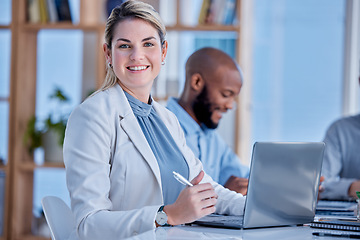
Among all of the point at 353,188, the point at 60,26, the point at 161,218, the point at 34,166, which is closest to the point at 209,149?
the point at 353,188

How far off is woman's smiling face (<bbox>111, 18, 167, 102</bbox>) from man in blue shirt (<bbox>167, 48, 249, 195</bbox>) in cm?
79

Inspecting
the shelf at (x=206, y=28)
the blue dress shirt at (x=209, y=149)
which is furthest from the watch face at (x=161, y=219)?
the shelf at (x=206, y=28)

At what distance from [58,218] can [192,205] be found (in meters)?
0.53

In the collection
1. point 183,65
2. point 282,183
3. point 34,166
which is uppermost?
point 183,65

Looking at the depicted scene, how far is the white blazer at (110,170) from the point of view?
1.37 meters

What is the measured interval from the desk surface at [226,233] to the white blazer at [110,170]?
0.08 m

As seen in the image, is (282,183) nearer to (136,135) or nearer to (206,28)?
(136,135)

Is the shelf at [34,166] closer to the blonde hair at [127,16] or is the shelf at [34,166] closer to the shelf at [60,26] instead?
the shelf at [60,26]

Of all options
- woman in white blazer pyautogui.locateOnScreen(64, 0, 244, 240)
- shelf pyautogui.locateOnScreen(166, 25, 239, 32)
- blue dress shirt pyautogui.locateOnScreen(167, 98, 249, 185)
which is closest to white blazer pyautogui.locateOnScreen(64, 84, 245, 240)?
woman in white blazer pyautogui.locateOnScreen(64, 0, 244, 240)

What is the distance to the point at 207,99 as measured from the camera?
2.48 m

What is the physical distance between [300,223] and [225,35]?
2.39m

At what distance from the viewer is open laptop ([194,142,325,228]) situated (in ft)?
4.50

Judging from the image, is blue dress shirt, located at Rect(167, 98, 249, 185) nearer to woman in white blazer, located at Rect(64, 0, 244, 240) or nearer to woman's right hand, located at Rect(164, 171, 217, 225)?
woman in white blazer, located at Rect(64, 0, 244, 240)

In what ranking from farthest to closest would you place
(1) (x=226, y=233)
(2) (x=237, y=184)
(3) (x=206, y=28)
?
1. (3) (x=206, y=28)
2. (2) (x=237, y=184)
3. (1) (x=226, y=233)
